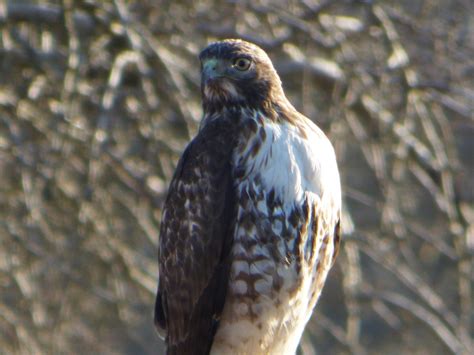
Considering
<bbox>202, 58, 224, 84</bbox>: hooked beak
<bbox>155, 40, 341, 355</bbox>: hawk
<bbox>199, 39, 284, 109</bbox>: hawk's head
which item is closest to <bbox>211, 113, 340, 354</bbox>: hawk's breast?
<bbox>155, 40, 341, 355</bbox>: hawk

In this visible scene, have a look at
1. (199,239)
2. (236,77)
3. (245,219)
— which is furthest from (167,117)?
(245,219)

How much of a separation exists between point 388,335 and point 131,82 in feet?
21.0

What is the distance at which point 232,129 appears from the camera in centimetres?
537

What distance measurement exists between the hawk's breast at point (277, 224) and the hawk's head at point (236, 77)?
0.35 feet

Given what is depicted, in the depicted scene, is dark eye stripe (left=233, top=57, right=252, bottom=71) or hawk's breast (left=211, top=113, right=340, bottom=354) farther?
dark eye stripe (left=233, top=57, right=252, bottom=71)

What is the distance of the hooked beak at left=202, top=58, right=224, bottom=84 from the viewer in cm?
539

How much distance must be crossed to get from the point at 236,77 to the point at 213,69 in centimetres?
11

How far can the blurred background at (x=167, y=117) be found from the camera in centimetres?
741

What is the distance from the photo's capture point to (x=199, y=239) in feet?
17.6

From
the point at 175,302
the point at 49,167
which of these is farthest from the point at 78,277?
the point at 175,302

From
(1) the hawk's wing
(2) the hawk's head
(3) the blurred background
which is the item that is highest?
(2) the hawk's head

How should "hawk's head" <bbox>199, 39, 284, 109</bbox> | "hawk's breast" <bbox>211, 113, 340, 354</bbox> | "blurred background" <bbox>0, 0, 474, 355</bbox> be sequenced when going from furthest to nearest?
"blurred background" <bbox>0, 0, 474, 355</bbox> < "hawk's head" <bbox>199, 39, 284, 109</bbox> < "hawk's breast" <bbox>211, 113, 340, 354</bbox>

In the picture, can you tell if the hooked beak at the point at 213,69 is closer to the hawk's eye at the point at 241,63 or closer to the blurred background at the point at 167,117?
the hawk's eye at the point at 241,63

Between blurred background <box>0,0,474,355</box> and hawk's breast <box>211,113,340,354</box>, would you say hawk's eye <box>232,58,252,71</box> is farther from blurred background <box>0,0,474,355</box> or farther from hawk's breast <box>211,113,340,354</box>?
blurred background <box>0,0,474,355</box>
